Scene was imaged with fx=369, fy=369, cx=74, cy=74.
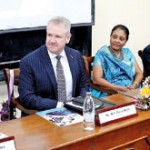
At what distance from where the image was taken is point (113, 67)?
363 cm

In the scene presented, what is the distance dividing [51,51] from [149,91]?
2.54 feet

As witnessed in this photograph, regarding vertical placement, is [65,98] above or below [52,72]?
below

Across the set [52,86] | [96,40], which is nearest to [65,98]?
[52,86]

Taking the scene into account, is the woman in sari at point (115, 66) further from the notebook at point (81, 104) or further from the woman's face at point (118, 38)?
the notebook at point (81, 104)

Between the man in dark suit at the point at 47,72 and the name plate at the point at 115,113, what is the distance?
1.87ft

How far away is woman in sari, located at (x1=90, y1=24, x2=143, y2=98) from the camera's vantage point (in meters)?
3.55

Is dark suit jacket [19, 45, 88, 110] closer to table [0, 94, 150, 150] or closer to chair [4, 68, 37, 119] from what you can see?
chair [4, 68, 37, 119]

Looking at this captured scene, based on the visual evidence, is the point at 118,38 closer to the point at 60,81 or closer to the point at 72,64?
the point at 72,64

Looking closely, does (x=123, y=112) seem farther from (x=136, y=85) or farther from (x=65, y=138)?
(x=136, y=85)

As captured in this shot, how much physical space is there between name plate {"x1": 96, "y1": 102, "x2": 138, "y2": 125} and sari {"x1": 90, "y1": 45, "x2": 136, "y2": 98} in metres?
1.30

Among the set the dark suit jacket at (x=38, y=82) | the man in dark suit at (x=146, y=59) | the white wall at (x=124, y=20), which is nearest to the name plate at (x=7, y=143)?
the dark suit jacket at (x=38, y=82)

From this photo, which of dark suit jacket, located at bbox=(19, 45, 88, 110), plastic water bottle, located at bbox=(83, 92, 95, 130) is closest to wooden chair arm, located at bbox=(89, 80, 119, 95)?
dark suit jacket, located at bbox=(19, 45, 88, 110)

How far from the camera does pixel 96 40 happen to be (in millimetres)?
4418

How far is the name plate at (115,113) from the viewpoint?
2.11 metres
